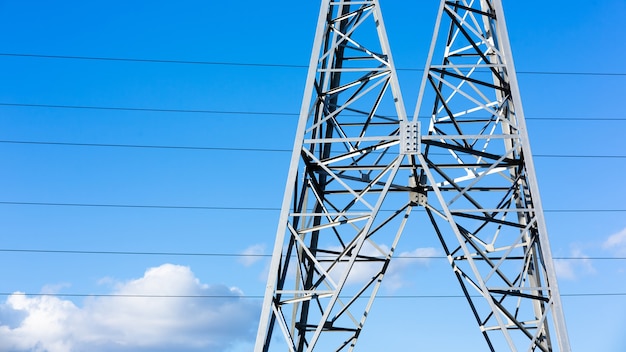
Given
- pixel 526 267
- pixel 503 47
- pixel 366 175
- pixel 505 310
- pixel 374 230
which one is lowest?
pixel 505 310

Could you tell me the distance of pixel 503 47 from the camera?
54.2 ft

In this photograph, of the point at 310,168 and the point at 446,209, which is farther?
the point at 310,168

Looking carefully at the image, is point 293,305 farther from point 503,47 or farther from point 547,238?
point 503,47

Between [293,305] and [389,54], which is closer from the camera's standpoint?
[389,54]

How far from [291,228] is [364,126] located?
3257 millimetres

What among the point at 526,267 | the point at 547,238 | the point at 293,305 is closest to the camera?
the point at 547,238

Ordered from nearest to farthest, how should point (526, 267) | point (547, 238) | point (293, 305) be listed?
point (547, 238)
point (526, 267)
point (293, 305)

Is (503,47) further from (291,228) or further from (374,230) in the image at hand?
(291,228)

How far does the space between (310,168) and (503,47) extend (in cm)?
472

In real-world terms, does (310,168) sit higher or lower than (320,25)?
lower

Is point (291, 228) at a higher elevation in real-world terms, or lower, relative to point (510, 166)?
lower

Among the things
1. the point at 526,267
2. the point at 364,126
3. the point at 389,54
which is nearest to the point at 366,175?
the point at 364,126

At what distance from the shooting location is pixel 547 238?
14688 millimetres

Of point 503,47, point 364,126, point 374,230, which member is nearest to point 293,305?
point 374,230
